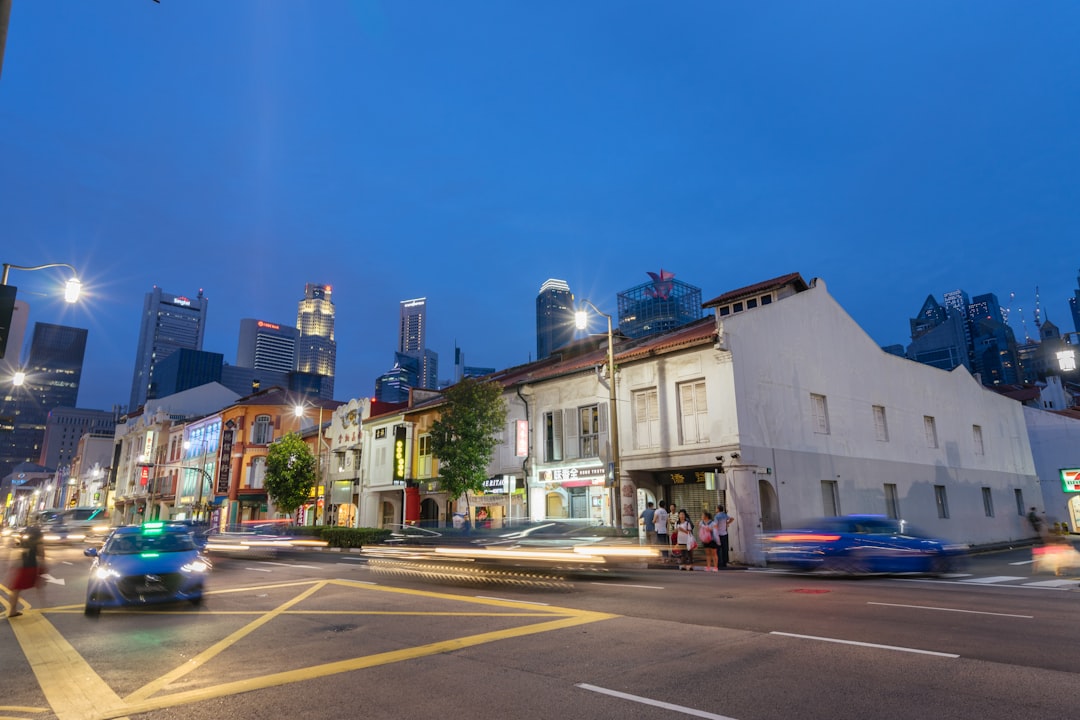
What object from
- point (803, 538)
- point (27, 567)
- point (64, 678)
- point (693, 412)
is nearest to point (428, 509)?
point (693, 412)

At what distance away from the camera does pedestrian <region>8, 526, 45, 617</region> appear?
11.1 m

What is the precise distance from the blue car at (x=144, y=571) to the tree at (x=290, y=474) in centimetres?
3401

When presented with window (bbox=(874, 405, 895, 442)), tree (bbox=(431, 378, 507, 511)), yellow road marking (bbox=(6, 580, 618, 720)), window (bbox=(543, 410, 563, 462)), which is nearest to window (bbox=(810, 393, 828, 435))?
window (bbox=(874, 405, 895, 442))

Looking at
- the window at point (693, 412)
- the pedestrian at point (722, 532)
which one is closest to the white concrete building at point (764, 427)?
the window at point (693, 412)

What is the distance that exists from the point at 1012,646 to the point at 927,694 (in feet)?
9.03

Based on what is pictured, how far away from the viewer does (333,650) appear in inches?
309

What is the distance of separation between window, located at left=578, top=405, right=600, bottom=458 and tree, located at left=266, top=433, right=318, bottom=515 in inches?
1006

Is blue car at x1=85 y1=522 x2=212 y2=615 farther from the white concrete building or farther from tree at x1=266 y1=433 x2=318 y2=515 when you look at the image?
tree at x1=266 y1=433 x2=318 y2=515

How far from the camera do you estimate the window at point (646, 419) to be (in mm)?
25547

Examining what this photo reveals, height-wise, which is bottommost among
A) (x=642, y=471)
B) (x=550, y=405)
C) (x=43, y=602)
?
(x=43, y=602)

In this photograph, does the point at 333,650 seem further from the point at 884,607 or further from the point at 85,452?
the point at 85,452

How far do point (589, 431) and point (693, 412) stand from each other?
5.29 metres

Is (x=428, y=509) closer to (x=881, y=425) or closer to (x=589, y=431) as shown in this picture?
(x=589, y=431)

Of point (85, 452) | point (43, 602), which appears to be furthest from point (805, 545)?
point (85, 452)
